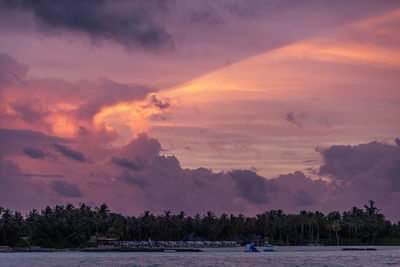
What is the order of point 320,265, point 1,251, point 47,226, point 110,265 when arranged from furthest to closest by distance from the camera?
A: point 47,226 < point 1,251 < point 110,265 < point 320,265

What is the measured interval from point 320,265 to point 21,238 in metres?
118

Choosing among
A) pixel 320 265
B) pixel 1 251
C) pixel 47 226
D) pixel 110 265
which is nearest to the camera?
pixel 320 265

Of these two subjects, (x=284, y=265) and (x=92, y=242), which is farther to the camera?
(x=92, y=242)

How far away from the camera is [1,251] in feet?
556

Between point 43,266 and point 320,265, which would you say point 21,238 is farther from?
point 320,265

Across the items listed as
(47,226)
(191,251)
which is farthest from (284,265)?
(47,226)

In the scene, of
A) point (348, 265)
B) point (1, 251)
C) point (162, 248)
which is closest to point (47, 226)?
point (1, 251)

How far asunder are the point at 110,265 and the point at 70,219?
9168cm

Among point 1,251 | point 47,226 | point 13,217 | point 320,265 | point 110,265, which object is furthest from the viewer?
point 47,226

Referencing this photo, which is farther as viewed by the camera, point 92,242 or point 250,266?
point 92,242

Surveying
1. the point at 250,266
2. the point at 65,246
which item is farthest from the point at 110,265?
the point at 65,246

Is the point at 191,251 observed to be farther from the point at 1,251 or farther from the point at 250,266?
the point at 250,266

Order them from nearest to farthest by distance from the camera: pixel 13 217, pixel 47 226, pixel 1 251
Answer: pixel 1 251 → pixel 13 217 → pixel 47 226

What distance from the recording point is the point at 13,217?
18100cm
